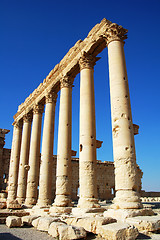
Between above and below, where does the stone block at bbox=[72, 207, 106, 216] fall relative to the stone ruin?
below

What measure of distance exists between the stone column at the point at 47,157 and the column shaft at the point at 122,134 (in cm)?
809

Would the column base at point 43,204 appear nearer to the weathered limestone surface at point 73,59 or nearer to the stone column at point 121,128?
the stone column at point 121,128

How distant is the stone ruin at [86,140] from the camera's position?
944 cm

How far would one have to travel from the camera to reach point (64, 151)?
14.6 meters

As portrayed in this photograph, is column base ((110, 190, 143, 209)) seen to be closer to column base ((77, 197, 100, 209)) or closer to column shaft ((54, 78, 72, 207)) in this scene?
column base ((77, 197, 100, 209))

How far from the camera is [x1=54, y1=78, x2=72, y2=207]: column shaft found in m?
13.7

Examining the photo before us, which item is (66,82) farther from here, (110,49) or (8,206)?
(8,206)

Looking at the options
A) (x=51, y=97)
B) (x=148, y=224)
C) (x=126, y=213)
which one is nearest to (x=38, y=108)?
(x=51, y=97)

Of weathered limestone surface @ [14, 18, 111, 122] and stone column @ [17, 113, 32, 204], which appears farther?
stone column @ [17, 113, 32, 204]

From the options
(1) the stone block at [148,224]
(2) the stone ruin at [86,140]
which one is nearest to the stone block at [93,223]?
(2) the stone ruin at [86,140]

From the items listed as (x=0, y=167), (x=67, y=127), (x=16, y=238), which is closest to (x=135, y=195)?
(x=16, y=238)

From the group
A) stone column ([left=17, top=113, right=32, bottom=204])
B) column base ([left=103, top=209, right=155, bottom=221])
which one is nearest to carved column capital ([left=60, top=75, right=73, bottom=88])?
stone column ([left=17, top=113, right=32, bottom=204])

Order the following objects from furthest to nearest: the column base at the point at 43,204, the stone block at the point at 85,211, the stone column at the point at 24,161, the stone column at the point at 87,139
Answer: the stone column at the point at 24,161
the column base at the point at 43,204
the stone column at the point at 87,139
the stone block at the point at 85,211

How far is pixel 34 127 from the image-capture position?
66.4ft
